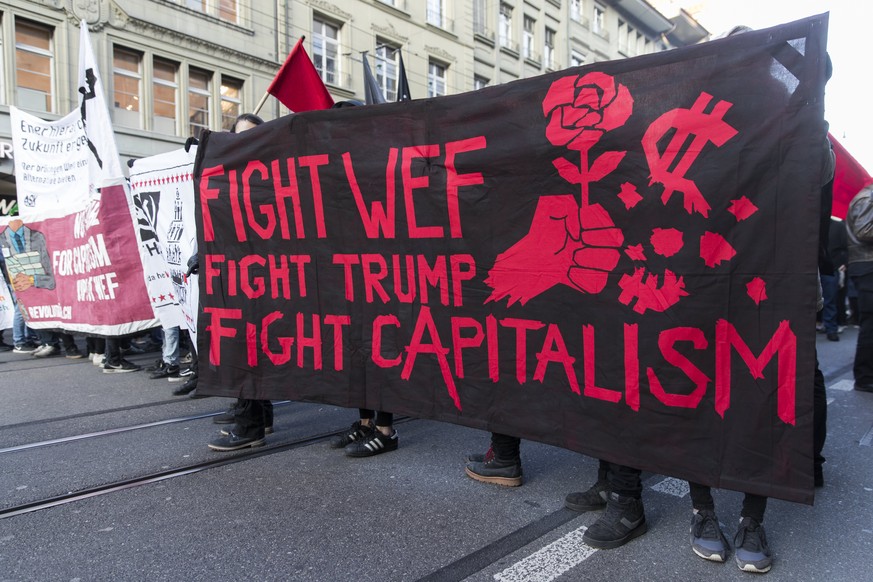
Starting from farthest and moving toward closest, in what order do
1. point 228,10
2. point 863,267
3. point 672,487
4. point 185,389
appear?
point 228,10 → point 185,389 → point 863,267 → point 672,487

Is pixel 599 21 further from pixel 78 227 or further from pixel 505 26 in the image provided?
pixel 78 227

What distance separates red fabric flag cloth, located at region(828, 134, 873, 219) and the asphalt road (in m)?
2.22

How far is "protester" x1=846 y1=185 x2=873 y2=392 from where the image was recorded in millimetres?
5160

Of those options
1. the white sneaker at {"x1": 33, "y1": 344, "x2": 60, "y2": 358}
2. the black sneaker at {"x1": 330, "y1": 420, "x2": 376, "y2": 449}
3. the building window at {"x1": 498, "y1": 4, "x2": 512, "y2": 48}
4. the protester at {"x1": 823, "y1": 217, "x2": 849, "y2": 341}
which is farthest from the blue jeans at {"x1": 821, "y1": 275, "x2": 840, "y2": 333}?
the building window at {"x1": 498, "y1": 4, "x2": 512, "y2": 48}

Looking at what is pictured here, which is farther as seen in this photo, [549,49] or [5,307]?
[549,49]

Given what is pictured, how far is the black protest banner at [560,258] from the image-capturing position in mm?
2191

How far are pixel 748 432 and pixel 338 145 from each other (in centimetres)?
248

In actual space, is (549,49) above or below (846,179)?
above

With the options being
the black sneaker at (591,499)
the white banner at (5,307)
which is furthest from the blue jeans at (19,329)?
the black sneaker at (591,499)

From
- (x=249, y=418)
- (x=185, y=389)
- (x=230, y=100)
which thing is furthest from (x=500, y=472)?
(x=230, y=100)

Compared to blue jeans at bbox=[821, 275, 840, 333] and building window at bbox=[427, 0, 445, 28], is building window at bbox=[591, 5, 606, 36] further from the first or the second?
blue jeans at bbox=[821, 275, 840, 333]

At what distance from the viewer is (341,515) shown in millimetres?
2893

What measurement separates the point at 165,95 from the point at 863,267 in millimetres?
16334

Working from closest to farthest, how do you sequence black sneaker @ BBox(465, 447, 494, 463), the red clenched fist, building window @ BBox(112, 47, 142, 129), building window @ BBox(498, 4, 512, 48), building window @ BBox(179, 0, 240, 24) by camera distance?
the red clenched fist
black sneaker @ BBox(465, 447, 494, 463)
building window @ BBox(112, 47, 142, 129)
building window @ BBox(179, 0, 240, 24)
building window @ BBox(498, 4, 512, 48)
